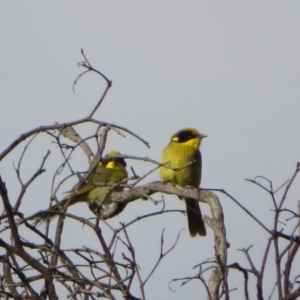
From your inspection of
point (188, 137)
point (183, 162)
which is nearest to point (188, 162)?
point (183, 162)

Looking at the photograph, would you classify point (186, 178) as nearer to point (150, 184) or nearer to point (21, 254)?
point (150, 184)

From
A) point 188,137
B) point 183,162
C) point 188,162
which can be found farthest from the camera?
point 188,137

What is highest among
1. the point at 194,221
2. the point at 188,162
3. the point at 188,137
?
the point at 188,137

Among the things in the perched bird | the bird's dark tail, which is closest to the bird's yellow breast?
the perched bird

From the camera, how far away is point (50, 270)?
2.66 m

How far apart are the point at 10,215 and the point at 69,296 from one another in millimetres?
840

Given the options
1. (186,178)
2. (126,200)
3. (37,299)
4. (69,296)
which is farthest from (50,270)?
(186,178)

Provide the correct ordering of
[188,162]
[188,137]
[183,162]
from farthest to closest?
[188,137] → [183,162] → [188,162]

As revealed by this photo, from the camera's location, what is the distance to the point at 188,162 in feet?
25.6

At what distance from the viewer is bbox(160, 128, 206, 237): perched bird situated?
297 inches

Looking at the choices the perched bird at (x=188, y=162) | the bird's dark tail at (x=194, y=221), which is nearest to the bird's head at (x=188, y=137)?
the perched bird at (x=188, y=162)

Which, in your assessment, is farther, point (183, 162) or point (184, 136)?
point (184, 136)

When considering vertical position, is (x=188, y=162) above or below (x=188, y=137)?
below

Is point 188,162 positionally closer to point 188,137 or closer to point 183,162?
point 183,162
